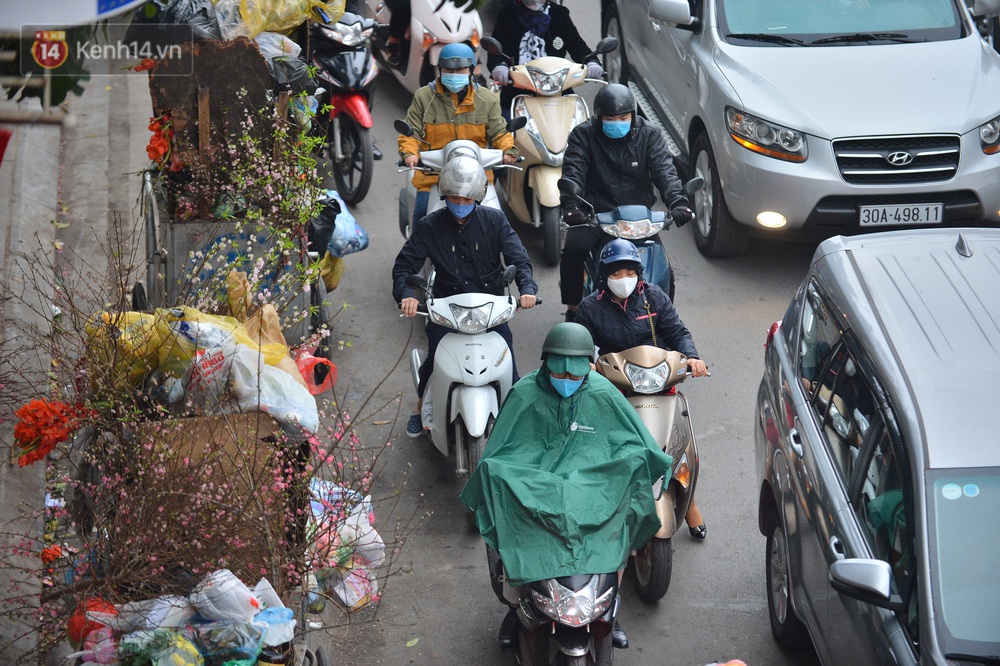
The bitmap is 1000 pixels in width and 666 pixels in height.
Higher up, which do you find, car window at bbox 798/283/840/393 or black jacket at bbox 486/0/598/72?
car window at bbox 798/283/840/393

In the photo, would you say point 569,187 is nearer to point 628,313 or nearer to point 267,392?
point 628,313

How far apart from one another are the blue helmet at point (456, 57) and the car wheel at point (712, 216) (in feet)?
6.73

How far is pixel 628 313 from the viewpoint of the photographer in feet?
→ 22.2

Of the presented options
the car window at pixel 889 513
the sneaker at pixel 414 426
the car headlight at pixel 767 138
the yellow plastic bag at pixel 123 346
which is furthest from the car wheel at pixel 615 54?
the car window at pixel 889 513

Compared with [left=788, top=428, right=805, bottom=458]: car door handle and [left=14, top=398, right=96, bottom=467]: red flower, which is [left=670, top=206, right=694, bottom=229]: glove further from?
[left=14, top=398, right=96, bottom=467]: red flower

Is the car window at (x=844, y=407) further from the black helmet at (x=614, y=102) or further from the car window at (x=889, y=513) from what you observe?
the black helmet at (x=614, y=102)

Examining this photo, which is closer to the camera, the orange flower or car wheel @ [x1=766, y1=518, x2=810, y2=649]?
the orange flower

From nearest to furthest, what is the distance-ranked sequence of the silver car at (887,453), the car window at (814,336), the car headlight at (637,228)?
the silver car at (887,453) → the car window at (814,336) → the car headlight at (637,228)

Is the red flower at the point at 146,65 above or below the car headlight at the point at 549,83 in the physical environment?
above

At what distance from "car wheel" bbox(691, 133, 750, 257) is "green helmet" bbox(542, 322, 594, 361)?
164 inches

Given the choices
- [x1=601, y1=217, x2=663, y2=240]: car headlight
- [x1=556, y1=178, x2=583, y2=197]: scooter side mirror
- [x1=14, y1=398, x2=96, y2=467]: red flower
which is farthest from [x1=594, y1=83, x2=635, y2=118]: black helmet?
[x1=14, y1=398, x2=96, y2=467]: red flower

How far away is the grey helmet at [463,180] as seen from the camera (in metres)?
7.24

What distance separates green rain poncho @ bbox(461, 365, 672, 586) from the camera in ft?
17.2

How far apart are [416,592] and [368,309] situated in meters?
3.28
